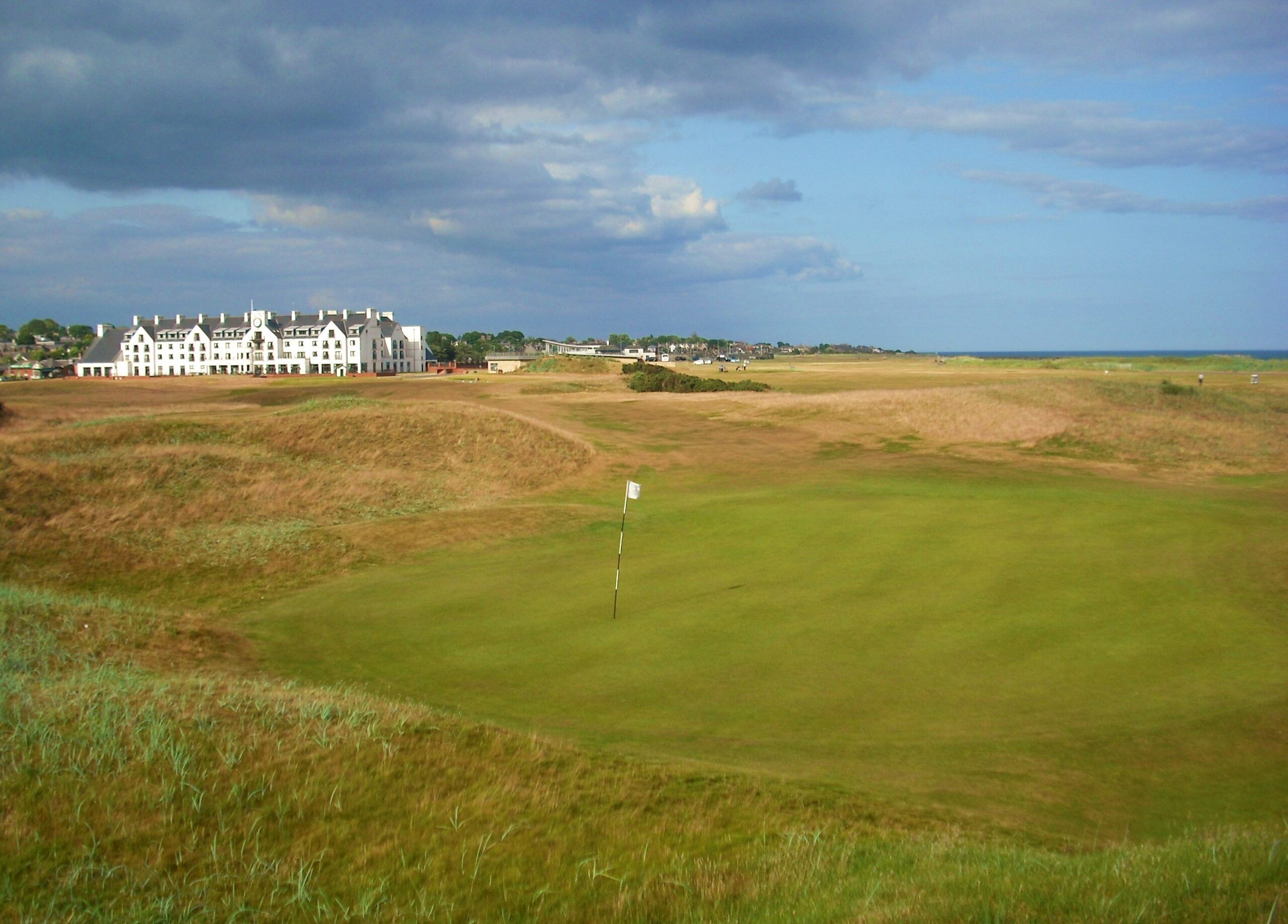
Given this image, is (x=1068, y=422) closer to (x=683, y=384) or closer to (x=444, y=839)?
(x=683, y=384)

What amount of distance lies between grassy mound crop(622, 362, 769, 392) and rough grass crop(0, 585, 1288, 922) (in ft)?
206

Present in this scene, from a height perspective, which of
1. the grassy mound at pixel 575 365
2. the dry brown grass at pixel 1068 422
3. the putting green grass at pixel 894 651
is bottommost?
the putting green grass at pixel 894 651

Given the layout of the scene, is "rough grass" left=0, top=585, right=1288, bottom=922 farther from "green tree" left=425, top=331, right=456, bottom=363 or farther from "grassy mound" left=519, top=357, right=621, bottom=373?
"green tree" left=425, top=331, right=456, bottom=363

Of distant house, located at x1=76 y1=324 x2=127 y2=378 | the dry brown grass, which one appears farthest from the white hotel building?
the dry brown grass

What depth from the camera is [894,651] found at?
13.1 meters

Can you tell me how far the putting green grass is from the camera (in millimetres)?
9570

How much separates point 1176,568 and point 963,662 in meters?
8.09

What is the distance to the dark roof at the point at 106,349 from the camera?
112 m

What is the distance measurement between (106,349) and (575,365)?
2297 inches

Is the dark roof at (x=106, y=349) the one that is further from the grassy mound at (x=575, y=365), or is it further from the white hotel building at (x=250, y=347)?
the grassy mound at (x=575, y=365)

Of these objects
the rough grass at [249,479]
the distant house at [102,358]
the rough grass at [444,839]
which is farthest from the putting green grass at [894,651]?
the distant house at [102,358]

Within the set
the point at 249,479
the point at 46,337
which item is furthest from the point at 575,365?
the point at 46,337

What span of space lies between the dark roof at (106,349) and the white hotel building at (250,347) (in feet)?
0.31

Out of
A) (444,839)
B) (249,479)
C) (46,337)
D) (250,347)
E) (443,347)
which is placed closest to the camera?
(444,839)
